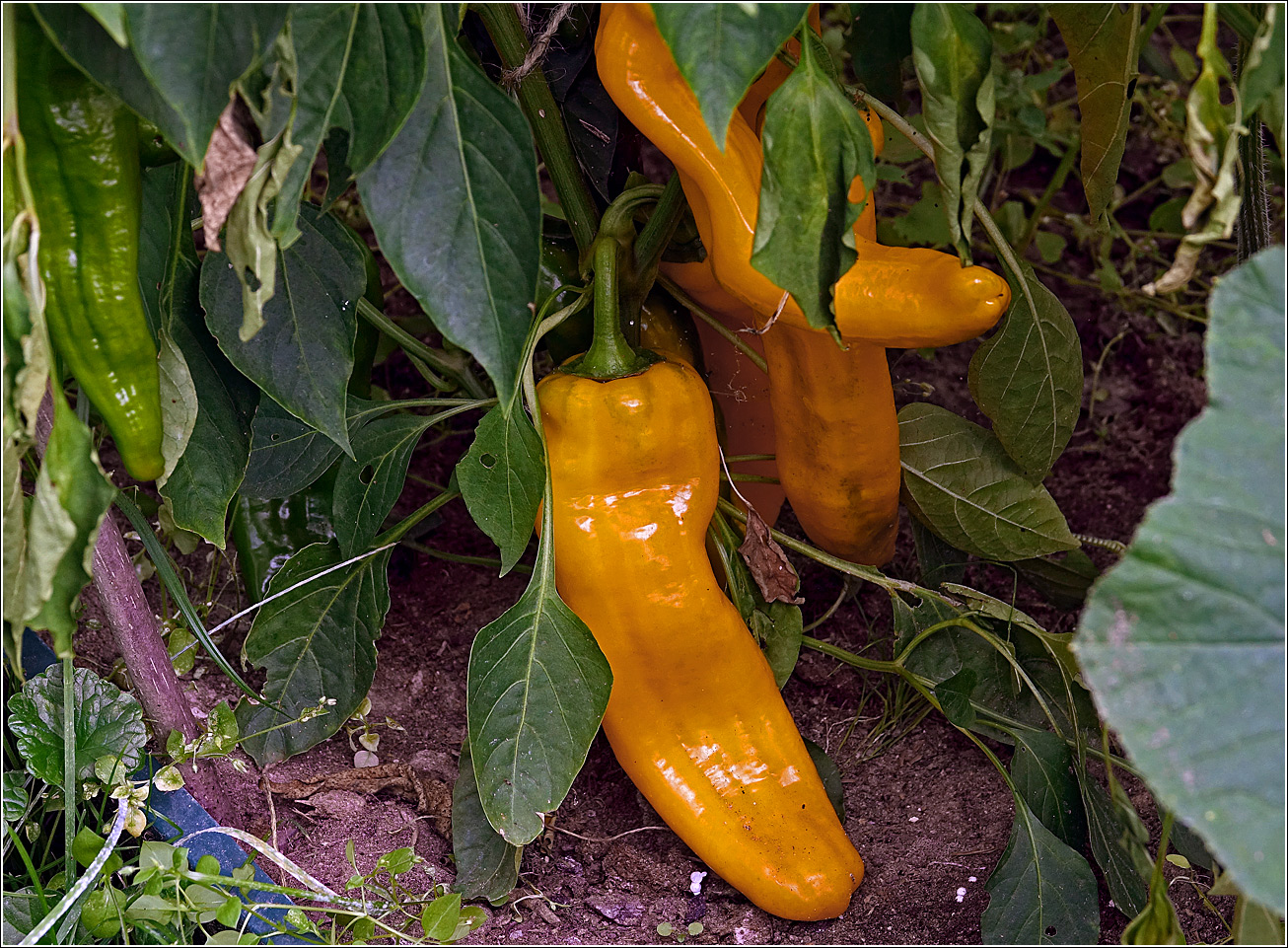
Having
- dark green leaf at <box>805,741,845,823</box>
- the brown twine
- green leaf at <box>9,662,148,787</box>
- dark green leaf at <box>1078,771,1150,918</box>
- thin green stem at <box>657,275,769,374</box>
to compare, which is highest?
the brown twine

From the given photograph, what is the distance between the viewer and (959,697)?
96cm

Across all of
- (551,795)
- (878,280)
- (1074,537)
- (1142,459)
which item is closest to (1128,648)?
(878,280)

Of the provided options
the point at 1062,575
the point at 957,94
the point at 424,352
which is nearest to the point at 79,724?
the point at 424,352

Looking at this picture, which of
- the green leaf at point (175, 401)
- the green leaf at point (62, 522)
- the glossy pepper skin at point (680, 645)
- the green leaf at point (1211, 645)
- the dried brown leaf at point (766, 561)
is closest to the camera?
the green leaf at point (1211, 645)

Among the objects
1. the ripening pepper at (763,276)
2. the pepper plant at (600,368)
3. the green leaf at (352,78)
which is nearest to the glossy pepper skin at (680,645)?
the pepper plant at (600,368)

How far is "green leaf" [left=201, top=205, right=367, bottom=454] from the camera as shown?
32.1 inches

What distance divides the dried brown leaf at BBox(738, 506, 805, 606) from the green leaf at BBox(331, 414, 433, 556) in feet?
1.06

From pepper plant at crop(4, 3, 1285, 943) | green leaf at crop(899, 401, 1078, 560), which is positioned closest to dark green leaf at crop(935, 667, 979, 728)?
pepper plant at crop(4, 3, 1285, 943)

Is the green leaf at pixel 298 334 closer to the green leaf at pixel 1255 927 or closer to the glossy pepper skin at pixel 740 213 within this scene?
the glossy pepper skin at pixel 740 213

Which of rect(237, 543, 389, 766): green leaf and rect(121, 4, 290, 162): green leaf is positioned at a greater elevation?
rect(121, 4, 290, 162): green leaf

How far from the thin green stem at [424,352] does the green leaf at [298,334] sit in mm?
227

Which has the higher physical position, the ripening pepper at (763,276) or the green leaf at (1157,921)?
the ripening pepper at (763,276)

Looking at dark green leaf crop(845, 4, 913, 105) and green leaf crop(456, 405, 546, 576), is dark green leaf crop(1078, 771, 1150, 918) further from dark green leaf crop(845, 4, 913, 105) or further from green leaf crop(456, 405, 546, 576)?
dark green leaf crop(845, 4, 913, 105)

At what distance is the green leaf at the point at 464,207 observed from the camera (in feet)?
2.34
